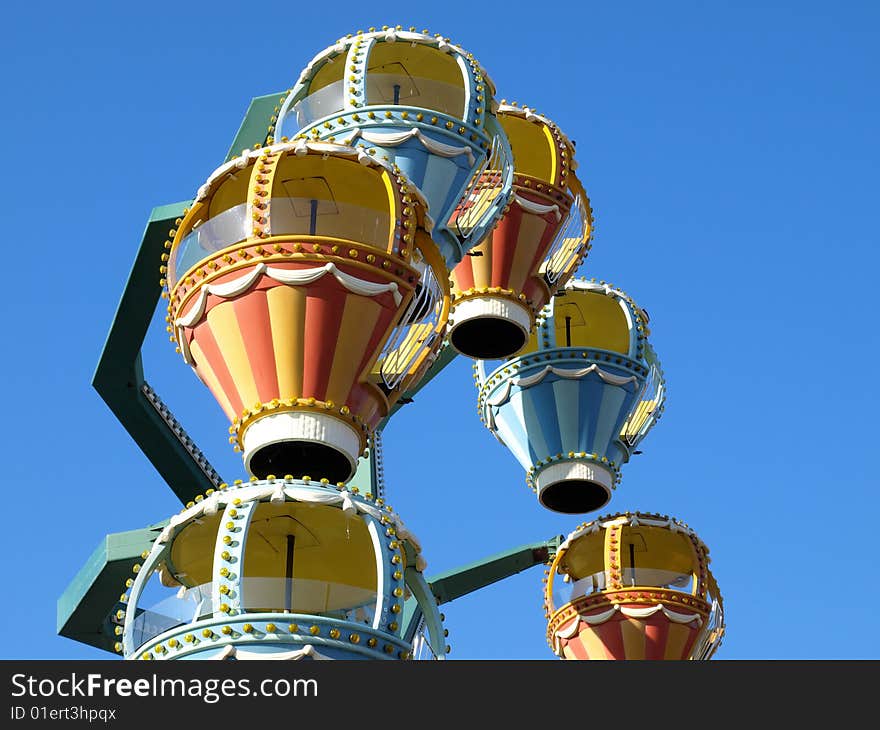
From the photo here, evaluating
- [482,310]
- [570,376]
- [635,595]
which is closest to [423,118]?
[482,310]

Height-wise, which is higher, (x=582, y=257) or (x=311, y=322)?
(x=582, y=257)

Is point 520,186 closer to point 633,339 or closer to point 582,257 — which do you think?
point 582,257

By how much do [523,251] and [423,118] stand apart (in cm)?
300

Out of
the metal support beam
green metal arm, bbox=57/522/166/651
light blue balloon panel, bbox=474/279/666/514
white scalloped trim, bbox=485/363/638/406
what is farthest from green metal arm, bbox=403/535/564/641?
green metal arm, bbox=57/522/166/651

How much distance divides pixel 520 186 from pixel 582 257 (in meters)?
1.32

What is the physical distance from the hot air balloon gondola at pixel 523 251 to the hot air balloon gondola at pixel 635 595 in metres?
2.69

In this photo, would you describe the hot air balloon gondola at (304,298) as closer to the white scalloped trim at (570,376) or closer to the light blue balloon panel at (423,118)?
the light blue balloon panel at (423,118)

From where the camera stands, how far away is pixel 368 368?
21406mm

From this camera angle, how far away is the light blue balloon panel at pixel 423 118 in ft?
77.9

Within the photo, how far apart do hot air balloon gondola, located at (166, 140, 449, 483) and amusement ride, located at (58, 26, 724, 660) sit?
3 cm

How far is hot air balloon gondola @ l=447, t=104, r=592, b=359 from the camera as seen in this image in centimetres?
2591

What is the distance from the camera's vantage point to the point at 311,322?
69.2 ft
